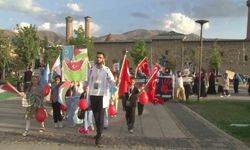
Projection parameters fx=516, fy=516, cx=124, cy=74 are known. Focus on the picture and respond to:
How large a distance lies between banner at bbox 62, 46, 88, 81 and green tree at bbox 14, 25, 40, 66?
41285 millimetres

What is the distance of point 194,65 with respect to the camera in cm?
10825

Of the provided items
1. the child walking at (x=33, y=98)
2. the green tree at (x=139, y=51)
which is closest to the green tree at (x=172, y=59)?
the green tree at (x=139, y=51)

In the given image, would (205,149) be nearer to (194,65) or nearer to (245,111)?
(245,111)

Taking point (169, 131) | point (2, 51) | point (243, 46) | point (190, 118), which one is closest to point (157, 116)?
point (190, 118)

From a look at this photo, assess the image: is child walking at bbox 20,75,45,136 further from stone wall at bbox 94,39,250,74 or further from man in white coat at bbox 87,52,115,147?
stone wall at bbox 94,39,250,74

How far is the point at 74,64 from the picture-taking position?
19.4m

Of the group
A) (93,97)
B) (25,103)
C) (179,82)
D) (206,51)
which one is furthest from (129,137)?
(206,51)

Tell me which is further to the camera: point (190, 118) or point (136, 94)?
point (190, 118)

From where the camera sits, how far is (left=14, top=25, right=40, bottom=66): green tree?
201 ft

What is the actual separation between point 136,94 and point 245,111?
→ 11106 mm

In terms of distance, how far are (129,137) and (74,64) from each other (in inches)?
249

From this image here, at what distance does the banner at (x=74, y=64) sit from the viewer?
18984 mm

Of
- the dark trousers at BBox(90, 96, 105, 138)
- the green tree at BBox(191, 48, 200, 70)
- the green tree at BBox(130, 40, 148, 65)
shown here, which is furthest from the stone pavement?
the green tree at BBox(191, 48, 200, 70)

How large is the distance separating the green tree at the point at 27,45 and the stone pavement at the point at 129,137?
43519mm
